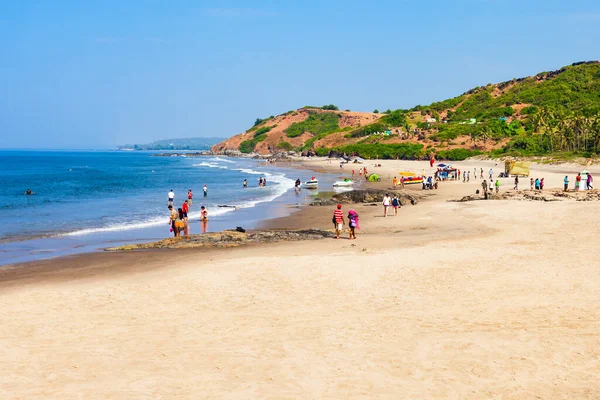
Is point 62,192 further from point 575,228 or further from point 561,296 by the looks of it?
point 561,296

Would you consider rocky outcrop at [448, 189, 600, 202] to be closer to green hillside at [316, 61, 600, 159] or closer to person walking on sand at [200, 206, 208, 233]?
person walking on sand at [200, 206, 208, 233]

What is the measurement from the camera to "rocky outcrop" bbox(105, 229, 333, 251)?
795 inches

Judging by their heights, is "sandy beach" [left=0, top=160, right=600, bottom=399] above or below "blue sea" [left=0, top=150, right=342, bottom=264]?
above

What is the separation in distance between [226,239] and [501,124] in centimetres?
9952

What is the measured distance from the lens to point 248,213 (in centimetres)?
Answer: 3275

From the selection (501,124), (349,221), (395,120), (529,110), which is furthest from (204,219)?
(395,120)

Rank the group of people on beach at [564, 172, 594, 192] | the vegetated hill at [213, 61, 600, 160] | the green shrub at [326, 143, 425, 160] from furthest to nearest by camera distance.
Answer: the green shrub at [326, 143, 425, 160]
the vegetated hill at [213, 61, 600, 160]
the group of people on beach at [564, 172, 594, 192]

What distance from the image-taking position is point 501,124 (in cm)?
10862

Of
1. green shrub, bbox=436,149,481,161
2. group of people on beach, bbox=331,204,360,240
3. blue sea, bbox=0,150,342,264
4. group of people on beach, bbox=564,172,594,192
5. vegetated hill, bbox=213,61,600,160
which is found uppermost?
vegetated hill, bbox=213,61,600,160

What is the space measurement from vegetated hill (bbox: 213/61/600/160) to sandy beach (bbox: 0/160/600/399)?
184ft

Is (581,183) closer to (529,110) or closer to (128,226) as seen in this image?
(128,226)

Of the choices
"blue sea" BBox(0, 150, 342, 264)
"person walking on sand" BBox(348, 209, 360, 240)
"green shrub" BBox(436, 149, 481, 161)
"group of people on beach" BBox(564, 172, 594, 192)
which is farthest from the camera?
"green shrub" BBox(436, 149, 481, 161)

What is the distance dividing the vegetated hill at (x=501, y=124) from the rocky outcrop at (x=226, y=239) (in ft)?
171

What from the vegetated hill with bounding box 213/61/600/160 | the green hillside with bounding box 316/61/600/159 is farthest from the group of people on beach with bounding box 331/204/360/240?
the green hillside with bounding box 316/61/600/159
